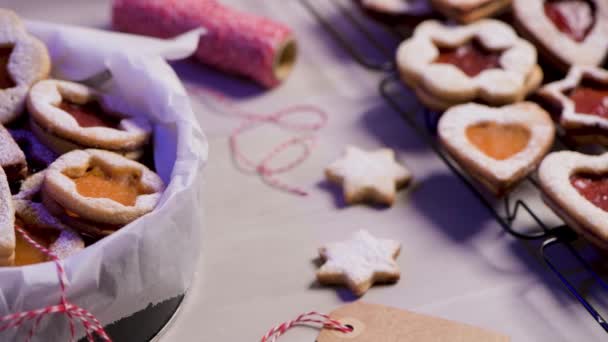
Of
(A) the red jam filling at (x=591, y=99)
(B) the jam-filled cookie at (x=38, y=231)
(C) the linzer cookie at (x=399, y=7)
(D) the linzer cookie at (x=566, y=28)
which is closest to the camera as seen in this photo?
(B) the jam-filled cookie at (x=38, y=231)

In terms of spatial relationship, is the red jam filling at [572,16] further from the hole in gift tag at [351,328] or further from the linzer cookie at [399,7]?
the hole in gift tag at [351,328]

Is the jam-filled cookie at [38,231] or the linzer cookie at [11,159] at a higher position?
the linzer cookie at [11,159]

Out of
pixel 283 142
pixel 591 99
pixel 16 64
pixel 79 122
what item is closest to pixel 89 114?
pixel 79 122

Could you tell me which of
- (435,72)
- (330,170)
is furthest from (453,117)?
(330,170)

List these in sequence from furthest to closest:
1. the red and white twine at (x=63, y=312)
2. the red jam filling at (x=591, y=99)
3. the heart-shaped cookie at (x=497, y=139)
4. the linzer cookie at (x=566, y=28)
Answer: the linzer cookie at (x=566, y=28), the red jam filling at (x=591, y=99), the heart-shaped cookie at (x=497, y=139), the red and white twine at (x=63, y=312)

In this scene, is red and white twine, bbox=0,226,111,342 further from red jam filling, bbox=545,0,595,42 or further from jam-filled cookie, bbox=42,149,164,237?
red jam filling, bbox=545,0,595,42

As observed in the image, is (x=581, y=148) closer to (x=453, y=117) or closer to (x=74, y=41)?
(x=453, y=117)

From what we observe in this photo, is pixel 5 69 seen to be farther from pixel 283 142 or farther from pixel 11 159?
pixel 283 142

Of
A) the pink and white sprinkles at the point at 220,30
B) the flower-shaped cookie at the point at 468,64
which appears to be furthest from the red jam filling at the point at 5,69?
the flower-shaped cookie at the point at 468,64
